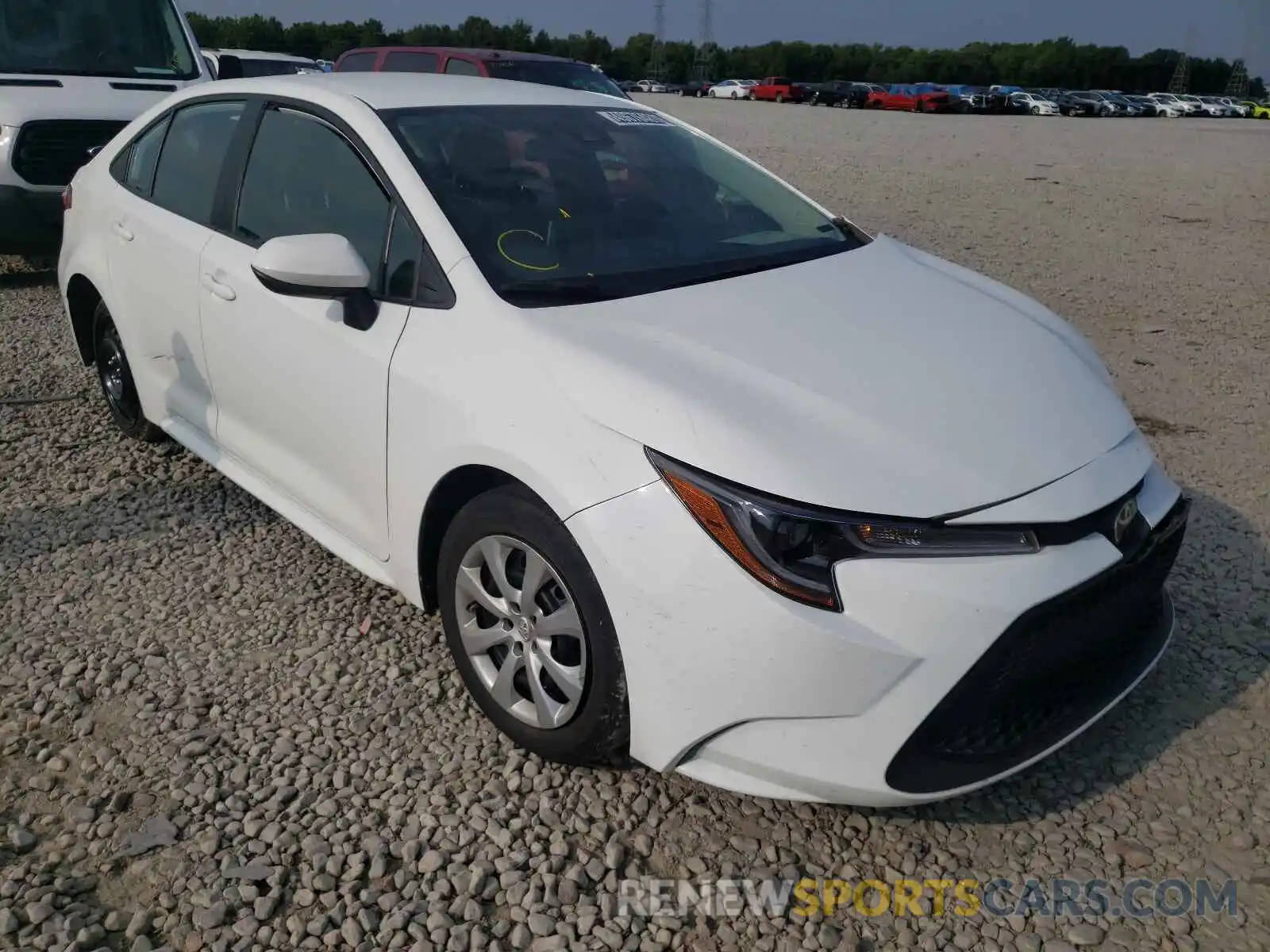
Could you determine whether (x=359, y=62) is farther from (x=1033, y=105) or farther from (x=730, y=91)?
(x=730, y=91)

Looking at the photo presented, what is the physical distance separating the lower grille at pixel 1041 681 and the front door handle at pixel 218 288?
252 cm

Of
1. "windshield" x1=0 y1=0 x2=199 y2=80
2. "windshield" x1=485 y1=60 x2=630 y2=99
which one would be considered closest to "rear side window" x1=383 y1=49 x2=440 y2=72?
"windshield" x1=485 y1=60 x2=630 y2=99

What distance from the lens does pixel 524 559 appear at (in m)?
2.51

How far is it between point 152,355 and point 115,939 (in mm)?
2445

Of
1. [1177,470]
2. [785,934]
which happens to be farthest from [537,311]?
[1177,470]

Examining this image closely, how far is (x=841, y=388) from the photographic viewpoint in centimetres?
240

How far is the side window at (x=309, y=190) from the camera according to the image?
297 centimetres

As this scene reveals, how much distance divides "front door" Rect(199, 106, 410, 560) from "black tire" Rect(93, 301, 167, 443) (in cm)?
99

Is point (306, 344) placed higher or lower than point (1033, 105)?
Answer: higher

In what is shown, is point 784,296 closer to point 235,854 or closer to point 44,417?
point 235,854

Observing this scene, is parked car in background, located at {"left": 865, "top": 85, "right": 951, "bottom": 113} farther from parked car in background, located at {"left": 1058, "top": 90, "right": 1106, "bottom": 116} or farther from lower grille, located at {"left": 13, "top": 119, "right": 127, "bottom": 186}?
lower grille, located at {"left": 13, "top": 119, "right": 127, "bottom": 186}

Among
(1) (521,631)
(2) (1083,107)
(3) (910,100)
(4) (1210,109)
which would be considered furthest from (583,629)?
(4) (1210,109)

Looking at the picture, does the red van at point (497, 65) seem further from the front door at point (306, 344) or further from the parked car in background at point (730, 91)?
the parked car in background at point (730, 91)

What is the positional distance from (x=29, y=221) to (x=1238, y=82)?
110 meters
